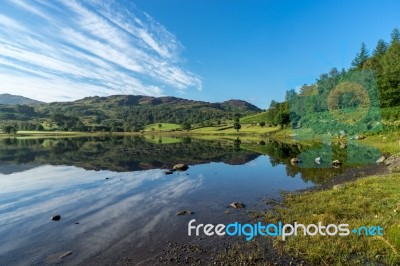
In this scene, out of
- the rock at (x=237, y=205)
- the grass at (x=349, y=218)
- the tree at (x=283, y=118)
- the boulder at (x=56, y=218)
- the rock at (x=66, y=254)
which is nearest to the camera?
the grass at (x=349, y=218)

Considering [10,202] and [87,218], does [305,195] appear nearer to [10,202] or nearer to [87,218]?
[87,218]

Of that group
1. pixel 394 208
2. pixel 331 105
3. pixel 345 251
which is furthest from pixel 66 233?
pixel 331 105

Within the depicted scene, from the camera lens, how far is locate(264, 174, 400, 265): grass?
15.6 meters

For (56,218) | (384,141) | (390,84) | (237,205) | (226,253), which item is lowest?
(56,218)

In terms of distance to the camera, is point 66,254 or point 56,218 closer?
point 66,254

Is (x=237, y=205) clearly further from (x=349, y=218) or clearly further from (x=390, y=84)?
(x=390, y=84)

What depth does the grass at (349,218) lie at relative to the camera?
15617 millimetres

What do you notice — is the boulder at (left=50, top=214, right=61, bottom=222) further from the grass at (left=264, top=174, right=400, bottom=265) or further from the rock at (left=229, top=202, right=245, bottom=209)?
the grass at (left=264, top=174, right=400, bottom=265)

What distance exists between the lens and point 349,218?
826 inches

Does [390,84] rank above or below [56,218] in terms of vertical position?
above

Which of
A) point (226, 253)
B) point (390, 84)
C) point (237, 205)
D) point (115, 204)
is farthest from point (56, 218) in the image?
point (390, 84)

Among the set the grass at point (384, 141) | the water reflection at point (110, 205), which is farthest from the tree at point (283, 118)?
the water reflection at point (110, 205)

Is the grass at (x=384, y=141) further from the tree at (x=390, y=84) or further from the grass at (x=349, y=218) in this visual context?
the grass at (x=349, y=218)

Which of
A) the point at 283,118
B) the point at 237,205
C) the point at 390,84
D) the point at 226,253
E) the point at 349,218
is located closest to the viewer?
the point at 226,253
